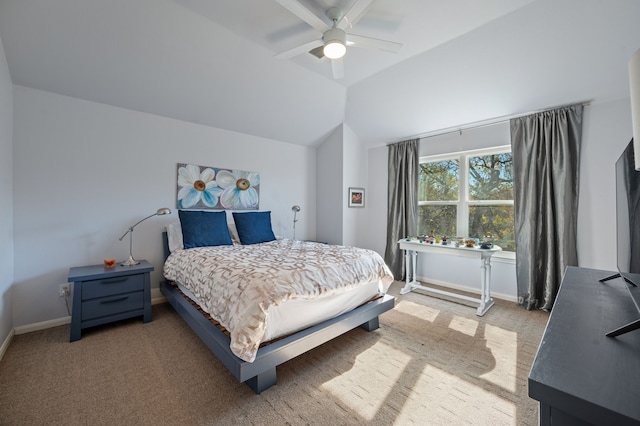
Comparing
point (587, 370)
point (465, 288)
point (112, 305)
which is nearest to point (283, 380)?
point (587, 370)

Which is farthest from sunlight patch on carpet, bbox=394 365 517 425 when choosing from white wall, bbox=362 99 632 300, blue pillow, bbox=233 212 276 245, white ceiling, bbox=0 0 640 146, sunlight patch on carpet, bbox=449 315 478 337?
white ceiling, bbox=0 0 640 146

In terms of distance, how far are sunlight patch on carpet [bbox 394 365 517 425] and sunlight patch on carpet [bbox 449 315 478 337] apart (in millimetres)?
808

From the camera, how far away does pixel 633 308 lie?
1073 mm

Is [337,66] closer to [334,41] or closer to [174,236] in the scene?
[334,41]

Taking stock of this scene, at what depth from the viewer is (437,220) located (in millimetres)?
4141

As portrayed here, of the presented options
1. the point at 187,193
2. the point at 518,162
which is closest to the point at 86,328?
the point at 187,193

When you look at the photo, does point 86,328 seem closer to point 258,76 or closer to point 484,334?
point 258,76

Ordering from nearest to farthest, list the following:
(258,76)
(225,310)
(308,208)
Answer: (225,310) < (258,76) < (308,208)

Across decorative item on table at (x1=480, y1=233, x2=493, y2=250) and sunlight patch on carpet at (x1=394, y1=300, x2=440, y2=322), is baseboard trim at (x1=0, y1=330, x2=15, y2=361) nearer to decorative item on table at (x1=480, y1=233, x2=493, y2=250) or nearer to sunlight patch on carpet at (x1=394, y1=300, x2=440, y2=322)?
sunlight patch on carpet at (x1=394, y1=300, x2=440, y2=322)

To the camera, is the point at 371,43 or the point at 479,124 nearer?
the point at 371,43

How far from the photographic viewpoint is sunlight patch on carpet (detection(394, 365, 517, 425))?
58.9 inches

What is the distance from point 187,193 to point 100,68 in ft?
4.94

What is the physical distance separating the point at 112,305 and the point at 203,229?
1.11 metres

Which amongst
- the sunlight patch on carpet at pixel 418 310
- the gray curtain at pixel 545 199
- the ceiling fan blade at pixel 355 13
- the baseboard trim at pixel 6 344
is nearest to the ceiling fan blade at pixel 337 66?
the ceiling fan blade at pixel 355 13
